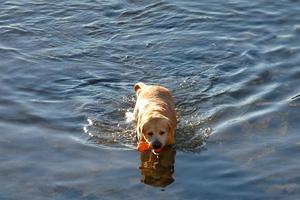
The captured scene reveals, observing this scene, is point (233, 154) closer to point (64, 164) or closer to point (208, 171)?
point (208, 171)

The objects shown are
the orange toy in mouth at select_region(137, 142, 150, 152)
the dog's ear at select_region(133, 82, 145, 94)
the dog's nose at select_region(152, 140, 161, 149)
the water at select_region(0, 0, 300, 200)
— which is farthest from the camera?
the dog's ear at select_region(133, 82, 145, 94)

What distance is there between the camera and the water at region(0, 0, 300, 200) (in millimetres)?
9031

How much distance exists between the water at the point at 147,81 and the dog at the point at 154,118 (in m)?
0.21

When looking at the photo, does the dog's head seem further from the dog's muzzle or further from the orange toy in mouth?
the orange toy in mouth

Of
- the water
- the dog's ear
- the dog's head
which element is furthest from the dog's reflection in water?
the dog's ear

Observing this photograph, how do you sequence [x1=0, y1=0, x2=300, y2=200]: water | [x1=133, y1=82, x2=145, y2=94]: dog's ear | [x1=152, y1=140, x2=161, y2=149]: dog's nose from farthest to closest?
[x1=133, y1=82, x2=145, y2=94]: dog's ear, [x1=152, y1=140, x2=161, y2=149]: dog's nose, [x1=0, y1=0, x2=300, y2=200]: water

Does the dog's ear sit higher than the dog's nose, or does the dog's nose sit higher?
the dog's ear

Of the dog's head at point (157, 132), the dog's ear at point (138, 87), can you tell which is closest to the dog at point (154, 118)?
the dog's head at point (157, 132)

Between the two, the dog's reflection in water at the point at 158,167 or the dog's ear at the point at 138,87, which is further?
the dog's ear at the point at 138,87

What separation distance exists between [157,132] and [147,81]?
2.56 meters

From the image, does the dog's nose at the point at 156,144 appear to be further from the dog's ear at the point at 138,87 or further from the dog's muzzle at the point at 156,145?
the dog's ear at the point at 138,87

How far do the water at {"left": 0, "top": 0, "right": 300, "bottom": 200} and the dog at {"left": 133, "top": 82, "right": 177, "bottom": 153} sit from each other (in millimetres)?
208

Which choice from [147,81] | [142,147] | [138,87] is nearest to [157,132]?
[142,147]

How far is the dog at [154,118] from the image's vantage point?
9648 mm
